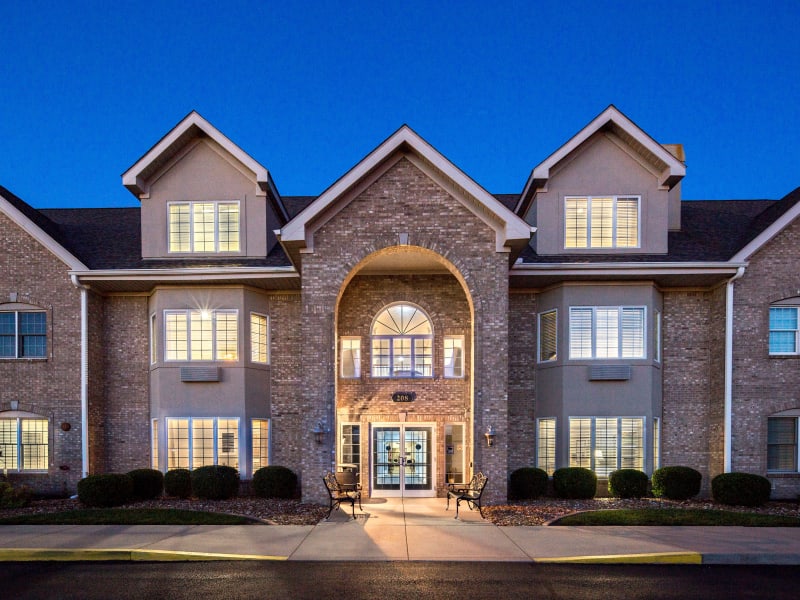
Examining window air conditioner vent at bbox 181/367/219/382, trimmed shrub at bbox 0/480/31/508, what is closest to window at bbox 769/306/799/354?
window air conditioner vent at bbox 181/367/219/382

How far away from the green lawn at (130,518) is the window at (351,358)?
18.1ft

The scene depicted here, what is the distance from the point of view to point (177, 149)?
58.0 feet

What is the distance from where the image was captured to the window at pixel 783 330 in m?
16.5

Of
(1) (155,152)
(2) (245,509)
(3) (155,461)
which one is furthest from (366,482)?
(1) (155,152)

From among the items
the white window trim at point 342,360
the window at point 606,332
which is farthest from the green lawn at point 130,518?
the window at point 606,332

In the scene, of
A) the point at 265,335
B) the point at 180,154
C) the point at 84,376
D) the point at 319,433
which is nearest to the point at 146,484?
the point at 84,376

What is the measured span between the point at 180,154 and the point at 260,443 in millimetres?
9344

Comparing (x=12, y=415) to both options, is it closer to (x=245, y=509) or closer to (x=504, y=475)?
(x=245, y=509)

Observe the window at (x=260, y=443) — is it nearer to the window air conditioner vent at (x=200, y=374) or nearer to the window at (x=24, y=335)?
the window air conditioner vent at (x=200, y=374)

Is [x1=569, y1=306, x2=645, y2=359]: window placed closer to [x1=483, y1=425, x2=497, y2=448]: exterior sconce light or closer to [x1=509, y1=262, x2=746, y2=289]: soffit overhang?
[x1=509, y1=262, x2=746, y2=289]: soffit overhang

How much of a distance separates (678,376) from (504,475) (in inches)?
263

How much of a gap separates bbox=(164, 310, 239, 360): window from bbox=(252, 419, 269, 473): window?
222cm

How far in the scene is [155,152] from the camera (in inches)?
672

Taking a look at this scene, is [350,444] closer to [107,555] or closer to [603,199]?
[107,555]
